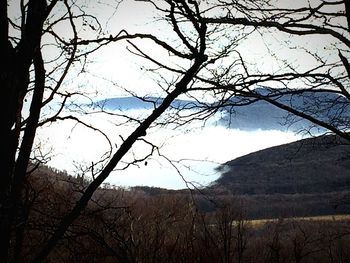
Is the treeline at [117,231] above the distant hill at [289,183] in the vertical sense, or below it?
below

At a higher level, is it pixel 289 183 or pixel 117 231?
pixel 289 183

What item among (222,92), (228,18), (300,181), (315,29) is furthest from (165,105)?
(300,181)

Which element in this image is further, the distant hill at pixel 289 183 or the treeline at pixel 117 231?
the distant hill at pixel 289 183

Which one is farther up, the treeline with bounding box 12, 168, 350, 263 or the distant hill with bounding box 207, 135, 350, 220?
the distant hill with bounding box 207, 135, 350, 220

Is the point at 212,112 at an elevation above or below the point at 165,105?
above

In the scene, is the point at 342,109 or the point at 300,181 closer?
the point at 342,109

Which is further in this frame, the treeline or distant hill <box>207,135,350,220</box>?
distant hill <box>207,135,350,220</box>

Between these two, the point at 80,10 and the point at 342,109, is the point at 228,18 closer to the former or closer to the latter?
the point at 80,10

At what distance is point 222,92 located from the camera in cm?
441

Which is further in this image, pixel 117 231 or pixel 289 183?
pixel 289 183

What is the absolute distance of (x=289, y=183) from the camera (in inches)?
2347

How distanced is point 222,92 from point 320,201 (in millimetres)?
51077

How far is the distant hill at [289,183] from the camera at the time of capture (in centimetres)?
5003

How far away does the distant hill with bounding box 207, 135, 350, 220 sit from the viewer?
50031 mm
